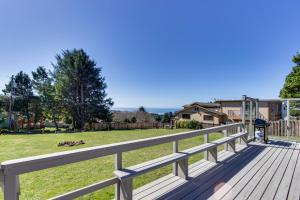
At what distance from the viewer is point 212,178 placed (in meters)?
3.31

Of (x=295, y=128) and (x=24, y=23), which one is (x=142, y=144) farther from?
(x=24, y=23)

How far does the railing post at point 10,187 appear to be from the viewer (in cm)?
118

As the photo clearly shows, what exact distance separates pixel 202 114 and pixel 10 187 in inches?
1119

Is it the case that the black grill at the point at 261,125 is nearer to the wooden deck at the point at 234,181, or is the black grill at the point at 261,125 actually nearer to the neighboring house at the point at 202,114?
the wooden deck at the point at 234,181

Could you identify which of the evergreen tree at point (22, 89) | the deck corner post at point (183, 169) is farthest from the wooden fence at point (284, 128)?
the evergreen tree at point (22, 89)

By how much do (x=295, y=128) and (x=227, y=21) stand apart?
7.31m

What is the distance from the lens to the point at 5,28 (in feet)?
41.5

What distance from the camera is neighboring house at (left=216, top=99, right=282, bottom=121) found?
2284cm

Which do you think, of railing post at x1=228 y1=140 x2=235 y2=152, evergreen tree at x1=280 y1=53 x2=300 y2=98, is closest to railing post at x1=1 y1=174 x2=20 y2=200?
railing post at x1=228 y1=140 x2=235 y2=152

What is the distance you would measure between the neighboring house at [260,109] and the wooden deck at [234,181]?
20.3 metres

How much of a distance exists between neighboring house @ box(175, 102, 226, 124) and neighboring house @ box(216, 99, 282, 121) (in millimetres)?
1014

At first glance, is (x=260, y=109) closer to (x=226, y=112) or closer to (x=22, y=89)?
(x=226, y=112)

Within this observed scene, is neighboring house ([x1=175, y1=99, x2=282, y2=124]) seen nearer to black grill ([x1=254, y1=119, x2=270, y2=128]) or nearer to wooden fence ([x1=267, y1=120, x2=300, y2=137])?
wooden fence ([x1=267, y1=120, x2=300, y2=137])

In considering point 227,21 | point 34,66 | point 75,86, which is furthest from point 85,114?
point 227,21
